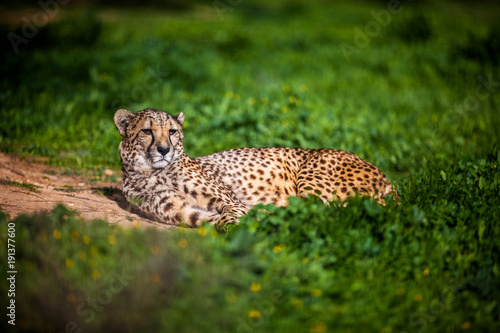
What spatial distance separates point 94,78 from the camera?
9.40 metres

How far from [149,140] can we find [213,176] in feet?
2.60

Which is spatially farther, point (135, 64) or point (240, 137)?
point (135, 64)

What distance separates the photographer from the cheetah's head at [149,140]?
503cm

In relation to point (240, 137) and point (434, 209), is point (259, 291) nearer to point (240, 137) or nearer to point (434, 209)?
point (434, 209)

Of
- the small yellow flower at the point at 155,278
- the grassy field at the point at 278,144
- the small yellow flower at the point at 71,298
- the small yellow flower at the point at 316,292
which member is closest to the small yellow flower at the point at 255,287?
the grassy field at the point at 278,144

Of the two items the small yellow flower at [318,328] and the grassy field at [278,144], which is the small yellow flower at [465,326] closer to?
the grassy field at [278,144]

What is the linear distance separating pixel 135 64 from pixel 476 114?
6.57m

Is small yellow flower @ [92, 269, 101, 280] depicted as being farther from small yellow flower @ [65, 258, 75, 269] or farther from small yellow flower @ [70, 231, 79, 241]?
small yellow flower @ [70, 231, 79, 241]

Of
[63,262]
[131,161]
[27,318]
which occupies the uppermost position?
[131,161]

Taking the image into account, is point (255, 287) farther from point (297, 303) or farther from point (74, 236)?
point (74, 236)

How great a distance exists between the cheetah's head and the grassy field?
0.95m

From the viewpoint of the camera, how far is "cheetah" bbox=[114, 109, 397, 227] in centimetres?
498

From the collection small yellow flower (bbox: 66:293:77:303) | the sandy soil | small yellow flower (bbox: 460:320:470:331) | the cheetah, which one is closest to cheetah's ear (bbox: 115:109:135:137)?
the cheetah

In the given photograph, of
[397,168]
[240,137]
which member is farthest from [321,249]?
[240,137]
